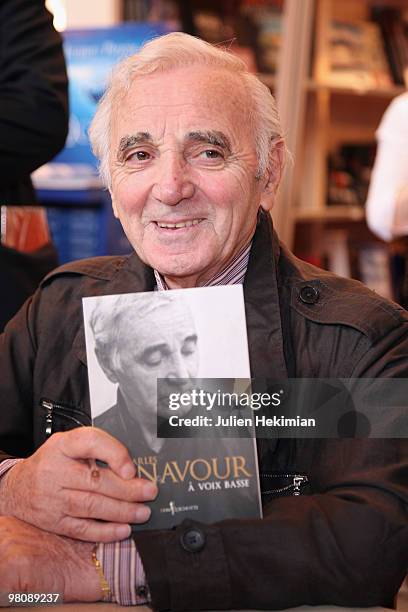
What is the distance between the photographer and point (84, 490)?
49.3 inches

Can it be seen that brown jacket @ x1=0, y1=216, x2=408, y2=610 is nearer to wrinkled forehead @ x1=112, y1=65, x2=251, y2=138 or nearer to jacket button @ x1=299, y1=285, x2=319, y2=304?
jacket button @ x1=299, y1=285, x2=319, y2=304

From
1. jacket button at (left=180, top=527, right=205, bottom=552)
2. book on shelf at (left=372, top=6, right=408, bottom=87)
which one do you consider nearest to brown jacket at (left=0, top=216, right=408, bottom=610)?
jacket button at (left=180, top=527, right=205, bottom=552)

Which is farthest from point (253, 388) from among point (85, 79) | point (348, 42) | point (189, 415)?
point (348, 42)

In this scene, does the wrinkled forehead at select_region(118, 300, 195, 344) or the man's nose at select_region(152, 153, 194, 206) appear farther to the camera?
the man's nose at select_region(152, 153, 194, 206)

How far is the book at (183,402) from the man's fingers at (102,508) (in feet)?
0.06

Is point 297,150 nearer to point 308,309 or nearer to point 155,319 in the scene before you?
point 308,309

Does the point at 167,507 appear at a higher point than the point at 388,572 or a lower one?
higher

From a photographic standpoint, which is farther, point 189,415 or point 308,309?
point 308,309

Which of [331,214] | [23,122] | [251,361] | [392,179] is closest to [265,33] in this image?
[331,214]

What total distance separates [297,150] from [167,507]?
10.2 feet

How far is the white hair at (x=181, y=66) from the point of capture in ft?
4.99

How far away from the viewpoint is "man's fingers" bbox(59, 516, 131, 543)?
4.05 ft

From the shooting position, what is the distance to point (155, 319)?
4.06 ft

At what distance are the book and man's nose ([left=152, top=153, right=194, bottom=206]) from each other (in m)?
0.29
